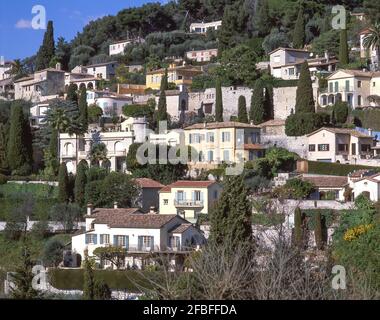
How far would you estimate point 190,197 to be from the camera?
115 ft

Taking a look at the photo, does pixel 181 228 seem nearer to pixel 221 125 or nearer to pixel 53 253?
pixel 53 253

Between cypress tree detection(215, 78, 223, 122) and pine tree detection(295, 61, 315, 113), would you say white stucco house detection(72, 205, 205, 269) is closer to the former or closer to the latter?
pine tree detection(295, 61, 315, 113)

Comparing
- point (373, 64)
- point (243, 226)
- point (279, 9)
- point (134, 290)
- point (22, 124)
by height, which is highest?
point (279, 9)

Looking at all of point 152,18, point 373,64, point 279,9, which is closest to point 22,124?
point 373,64

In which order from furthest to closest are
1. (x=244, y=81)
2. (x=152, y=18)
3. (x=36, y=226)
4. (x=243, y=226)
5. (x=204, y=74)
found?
(x=152, y=18)
(x=204, y=74)
(x=244, y=81)
(x=36, y=226)
(x=243, y=226)

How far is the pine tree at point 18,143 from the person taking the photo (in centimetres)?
4000

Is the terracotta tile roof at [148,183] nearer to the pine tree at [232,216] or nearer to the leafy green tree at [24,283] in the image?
the pine tree at [232,216]

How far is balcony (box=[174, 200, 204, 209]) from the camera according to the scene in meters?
35.0

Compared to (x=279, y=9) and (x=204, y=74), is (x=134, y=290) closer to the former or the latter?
(x=204, y=74)

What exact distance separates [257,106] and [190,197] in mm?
9664

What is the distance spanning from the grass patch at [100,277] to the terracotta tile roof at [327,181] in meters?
9.35

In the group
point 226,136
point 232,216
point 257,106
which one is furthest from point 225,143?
point 232,216

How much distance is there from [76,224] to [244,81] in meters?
16.1
